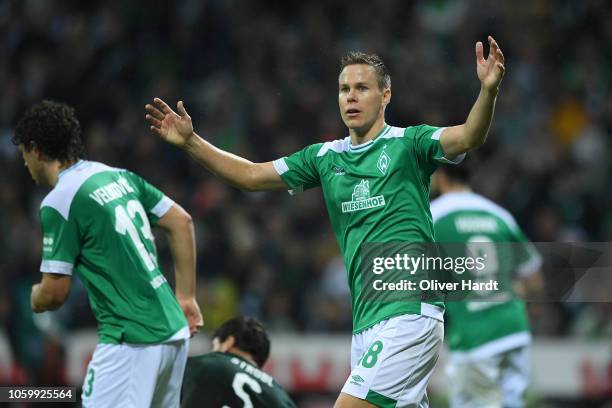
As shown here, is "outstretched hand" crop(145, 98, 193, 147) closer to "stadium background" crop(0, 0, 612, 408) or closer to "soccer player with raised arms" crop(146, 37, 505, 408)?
"soccer player with raised arms" crop(146, 37, 505, 408)

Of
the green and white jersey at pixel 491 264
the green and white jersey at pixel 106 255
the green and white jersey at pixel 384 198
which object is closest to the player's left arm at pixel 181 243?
the green and white jersey at pixel 106 255

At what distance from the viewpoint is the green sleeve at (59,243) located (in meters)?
5.17

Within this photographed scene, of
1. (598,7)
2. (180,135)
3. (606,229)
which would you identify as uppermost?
(598,7)

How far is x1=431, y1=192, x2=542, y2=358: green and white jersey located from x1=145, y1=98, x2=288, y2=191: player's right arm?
242 cm

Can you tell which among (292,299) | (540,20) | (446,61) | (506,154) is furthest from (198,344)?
(540,20)

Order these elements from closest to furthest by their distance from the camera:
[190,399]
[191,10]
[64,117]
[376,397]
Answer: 1. [376,397]
2. [64,117]
3. [190,399]
4. [191,10]

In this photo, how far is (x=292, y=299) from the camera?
1136 centimetres

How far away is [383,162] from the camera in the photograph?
5.20 m

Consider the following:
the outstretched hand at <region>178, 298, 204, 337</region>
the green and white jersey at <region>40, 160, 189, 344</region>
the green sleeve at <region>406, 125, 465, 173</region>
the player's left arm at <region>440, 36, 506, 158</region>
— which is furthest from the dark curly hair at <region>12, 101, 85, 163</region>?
the player's left arm at <region>440, 36, 506, 158</region>

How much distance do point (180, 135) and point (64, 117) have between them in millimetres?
600

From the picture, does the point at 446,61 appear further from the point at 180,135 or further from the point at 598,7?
the point at 180,135

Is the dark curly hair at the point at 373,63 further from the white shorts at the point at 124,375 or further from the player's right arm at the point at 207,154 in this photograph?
the white shorts at the point at 124,375

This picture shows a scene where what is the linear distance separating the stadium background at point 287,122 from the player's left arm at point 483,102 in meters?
5.80

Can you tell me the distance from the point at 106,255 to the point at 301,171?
3.61 feet
